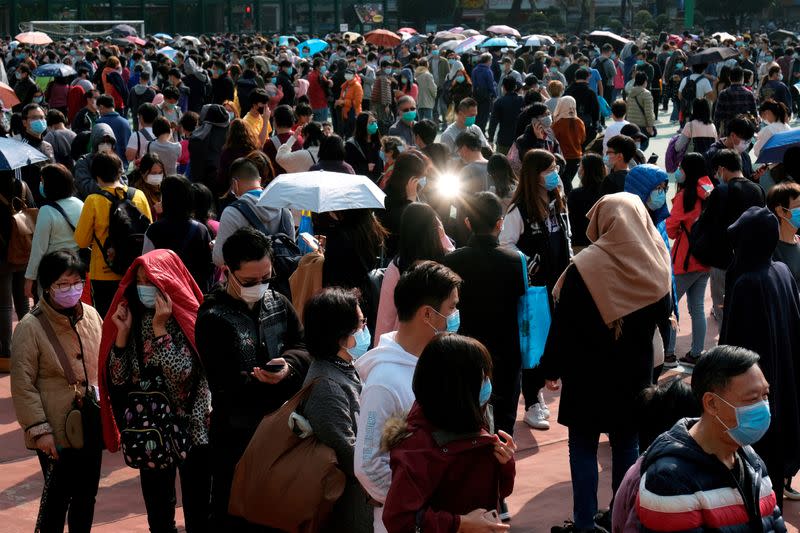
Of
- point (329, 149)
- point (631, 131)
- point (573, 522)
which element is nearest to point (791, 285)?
point (573, 522)

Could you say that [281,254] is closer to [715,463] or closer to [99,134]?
[715,463]

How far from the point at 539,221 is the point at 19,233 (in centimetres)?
403

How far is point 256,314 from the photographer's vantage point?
4.97 m

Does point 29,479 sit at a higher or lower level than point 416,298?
lower

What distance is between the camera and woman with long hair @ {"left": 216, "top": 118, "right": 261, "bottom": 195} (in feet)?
32.6

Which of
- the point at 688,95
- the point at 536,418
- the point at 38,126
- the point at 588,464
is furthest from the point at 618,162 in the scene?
the point at 688,95

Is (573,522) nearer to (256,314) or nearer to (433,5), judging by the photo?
(256,314)

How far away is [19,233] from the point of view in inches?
345

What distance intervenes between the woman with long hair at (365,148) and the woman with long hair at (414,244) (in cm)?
590

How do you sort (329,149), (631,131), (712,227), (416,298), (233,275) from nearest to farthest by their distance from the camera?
(416,298), (233,275), (712,227), (329,149), (631,131)

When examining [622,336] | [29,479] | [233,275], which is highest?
[233,275]

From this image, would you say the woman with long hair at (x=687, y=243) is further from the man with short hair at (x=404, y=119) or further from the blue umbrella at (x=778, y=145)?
the man with short hair at (x=404, y=119)

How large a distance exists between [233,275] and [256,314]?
195 mm

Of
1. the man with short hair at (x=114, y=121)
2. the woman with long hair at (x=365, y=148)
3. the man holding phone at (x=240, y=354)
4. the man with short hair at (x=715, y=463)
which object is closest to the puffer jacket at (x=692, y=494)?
the man with short hair at (x=715, y=463)
